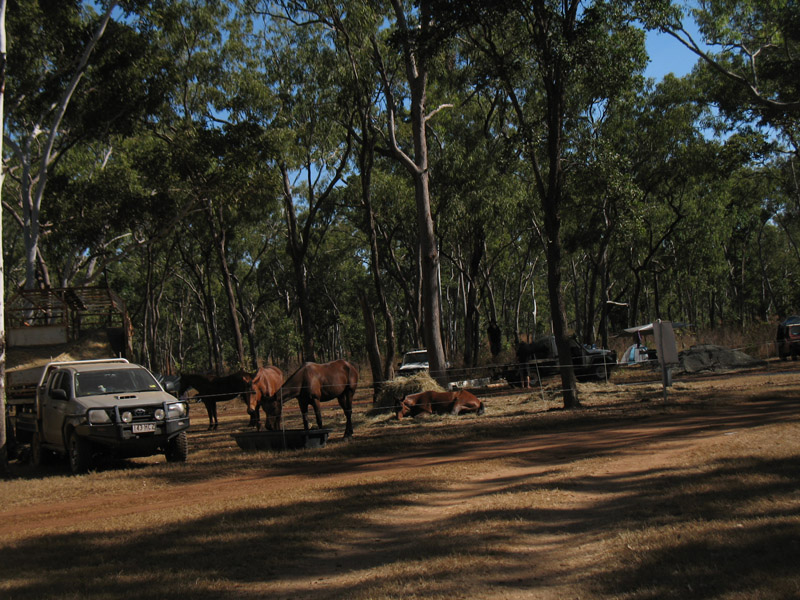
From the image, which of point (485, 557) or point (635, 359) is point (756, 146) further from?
point (485, 557)

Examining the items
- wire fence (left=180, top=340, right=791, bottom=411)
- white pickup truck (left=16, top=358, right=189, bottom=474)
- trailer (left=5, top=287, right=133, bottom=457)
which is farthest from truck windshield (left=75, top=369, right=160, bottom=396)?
wire fence (left=180, top=340, right=791, bottom=411)

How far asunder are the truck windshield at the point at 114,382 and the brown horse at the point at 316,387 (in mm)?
2341

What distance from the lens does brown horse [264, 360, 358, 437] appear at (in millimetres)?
15094

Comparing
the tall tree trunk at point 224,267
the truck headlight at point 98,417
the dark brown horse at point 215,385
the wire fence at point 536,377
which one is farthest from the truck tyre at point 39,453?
the tall tree trunk at point 224,267

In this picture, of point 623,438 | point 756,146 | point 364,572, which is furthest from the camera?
point 756,146

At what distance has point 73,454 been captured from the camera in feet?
42.2

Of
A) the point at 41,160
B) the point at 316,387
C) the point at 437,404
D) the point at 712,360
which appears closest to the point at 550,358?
the point at 712,360

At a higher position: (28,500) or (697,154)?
(697,154)

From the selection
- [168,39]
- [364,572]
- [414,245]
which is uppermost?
[168,39]

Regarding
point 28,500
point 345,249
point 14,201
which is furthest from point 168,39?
point 345,249

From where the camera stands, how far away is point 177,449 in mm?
13555

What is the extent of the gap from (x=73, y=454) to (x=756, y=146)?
2384 cm

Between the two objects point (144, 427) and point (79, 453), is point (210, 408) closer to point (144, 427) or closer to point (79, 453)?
point (79, 453)

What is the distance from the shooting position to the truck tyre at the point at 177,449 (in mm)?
13430
